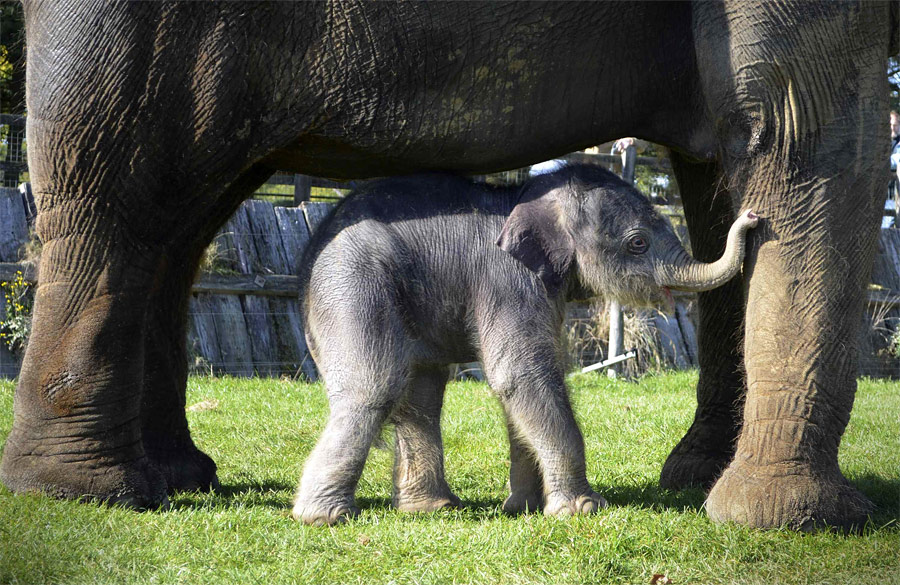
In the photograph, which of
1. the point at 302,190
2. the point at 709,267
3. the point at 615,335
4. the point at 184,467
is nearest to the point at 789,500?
the point at 709,267

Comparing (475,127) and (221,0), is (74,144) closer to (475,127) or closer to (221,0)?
(221,0)

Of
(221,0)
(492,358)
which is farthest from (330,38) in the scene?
(492,358)

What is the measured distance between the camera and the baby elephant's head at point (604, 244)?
13.2 feet

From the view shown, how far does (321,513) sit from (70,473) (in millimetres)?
948

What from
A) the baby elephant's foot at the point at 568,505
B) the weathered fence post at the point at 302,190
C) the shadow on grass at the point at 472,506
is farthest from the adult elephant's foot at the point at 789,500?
the weathered fence post at the point at 302,190

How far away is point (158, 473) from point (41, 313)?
773 mm

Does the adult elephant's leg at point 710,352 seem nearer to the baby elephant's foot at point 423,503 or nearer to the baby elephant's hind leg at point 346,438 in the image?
the baby elephant's foot at point 423,503

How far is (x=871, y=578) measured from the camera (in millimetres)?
3379

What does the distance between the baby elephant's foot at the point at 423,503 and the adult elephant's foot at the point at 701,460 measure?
48.0 inches

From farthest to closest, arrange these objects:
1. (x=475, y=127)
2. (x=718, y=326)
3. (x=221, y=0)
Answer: (x=718, y=326)
(x=475, y=127)
(x=221, y=0)

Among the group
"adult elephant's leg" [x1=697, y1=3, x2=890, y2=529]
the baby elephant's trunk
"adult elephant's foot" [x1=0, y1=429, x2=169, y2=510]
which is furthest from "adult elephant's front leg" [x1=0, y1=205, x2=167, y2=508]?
"adult elephant's leg" [x1=697, y1=3, x2=890, y2=529]

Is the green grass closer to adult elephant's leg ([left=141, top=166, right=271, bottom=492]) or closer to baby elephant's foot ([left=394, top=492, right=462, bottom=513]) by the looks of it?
baby elephant's foot ([left=394, top=492, right=462, bottom=513])

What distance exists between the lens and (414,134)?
396 centimetres

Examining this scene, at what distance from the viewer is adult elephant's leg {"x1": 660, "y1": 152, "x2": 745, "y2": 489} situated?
4.78 m
